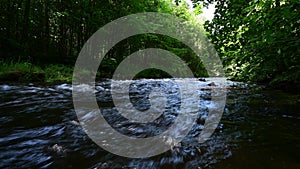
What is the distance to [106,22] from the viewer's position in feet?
66.9

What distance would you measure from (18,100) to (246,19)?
496cm

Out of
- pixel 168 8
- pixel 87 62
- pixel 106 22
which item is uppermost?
pixel 168 8

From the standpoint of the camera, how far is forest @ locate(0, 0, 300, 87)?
3.82 m

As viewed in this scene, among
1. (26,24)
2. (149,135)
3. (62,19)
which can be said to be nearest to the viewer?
(149,135)

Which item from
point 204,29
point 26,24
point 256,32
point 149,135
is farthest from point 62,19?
point 149,135

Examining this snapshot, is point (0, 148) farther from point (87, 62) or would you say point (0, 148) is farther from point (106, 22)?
point (106, 22)

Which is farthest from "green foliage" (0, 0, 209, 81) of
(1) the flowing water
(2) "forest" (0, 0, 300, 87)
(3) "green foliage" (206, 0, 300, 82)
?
(1) the flowing water

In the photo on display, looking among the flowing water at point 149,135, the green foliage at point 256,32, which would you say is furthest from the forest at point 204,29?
the flowing water at point 149,135

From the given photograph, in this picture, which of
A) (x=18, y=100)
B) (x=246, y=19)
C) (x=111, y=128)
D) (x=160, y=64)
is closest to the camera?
(x=111, y=128)

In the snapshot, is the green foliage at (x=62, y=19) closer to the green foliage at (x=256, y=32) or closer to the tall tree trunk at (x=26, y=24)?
the tall tree trunk at (x=26, y=24)

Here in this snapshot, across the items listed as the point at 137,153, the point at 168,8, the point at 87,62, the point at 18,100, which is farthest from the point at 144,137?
the point at 168,8

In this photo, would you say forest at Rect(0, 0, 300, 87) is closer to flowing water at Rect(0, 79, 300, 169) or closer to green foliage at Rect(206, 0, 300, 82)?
green foliage at Rect(206, 0, 300, 82)

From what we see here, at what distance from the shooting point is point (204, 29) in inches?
213

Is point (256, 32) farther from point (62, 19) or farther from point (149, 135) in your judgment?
point (62, 19)
